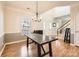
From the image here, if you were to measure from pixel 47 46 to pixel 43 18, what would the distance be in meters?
0.58

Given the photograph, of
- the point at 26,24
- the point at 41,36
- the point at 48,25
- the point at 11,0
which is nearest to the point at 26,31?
the point at 26,24

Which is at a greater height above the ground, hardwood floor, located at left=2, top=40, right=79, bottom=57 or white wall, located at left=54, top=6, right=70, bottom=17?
white wall, located at left=54, top=6, right=70, bottom=17

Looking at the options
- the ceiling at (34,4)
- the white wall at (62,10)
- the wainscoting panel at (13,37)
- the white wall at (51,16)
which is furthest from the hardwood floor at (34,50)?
the ceiling at (34,4)

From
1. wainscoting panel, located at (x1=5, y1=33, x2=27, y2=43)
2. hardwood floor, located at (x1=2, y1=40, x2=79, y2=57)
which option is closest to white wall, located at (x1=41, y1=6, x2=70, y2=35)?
hardwood floor, located at (x1=2, y1=40, x2=79, y2=57)

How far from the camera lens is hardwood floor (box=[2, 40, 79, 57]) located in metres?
2.13

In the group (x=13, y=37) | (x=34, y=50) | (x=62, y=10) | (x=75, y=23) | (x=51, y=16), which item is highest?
(x=62, y=10)

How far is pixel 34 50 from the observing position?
228cm

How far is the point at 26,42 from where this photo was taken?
225 centimetres

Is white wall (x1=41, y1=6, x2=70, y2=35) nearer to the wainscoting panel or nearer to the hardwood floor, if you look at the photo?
the hardwood floor

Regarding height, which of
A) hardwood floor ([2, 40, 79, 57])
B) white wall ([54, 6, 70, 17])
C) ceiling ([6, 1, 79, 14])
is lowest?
hardwood floor ([2, 40, 79, 57])

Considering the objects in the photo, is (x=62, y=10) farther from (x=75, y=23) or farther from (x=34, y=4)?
(x=34, y=4)

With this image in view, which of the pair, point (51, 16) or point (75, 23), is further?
point (51, 16)

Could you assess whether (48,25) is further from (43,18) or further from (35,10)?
(35,10)

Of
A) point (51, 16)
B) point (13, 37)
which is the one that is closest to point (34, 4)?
point (51, 16)
